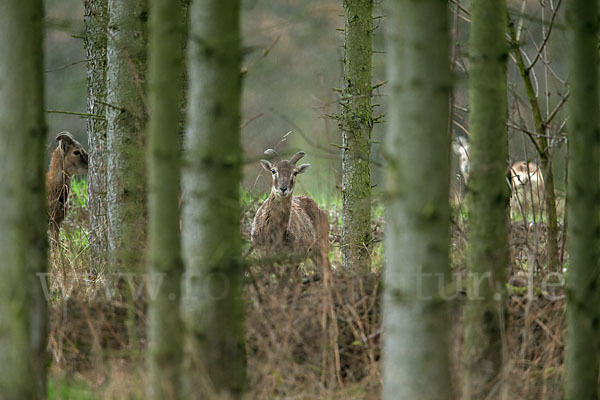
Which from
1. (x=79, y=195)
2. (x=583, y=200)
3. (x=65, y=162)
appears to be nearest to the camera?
(x=583, y=200)

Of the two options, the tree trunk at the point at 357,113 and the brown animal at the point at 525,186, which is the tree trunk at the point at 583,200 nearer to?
the brown animal at the point at 525,186

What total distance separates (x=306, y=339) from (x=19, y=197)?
76.5 inches

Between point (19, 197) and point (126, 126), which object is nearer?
point (19, 197)

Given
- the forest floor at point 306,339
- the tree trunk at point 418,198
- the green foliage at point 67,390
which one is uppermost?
the tree trunk at point 418,198

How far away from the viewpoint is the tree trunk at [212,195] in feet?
11.2

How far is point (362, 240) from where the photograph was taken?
27.8 feet

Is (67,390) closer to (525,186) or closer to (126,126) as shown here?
(126,126)

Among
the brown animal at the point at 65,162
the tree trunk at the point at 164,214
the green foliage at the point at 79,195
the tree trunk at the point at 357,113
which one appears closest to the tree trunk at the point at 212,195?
the tree trunk at the point at 164,214

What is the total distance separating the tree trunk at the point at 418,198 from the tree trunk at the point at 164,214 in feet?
2.99

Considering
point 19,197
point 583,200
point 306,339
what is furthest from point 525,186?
point 19,197

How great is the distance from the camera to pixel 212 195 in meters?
3.43

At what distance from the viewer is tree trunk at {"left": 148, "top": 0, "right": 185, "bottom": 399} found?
3.23 m

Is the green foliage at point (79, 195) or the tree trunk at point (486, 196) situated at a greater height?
the green foliage at point (79, 195)

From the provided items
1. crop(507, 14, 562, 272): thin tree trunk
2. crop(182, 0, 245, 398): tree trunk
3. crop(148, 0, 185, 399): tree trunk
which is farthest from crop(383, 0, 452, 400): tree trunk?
crop(507, 14, 562, 272): thin tree trunk
